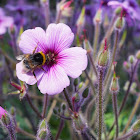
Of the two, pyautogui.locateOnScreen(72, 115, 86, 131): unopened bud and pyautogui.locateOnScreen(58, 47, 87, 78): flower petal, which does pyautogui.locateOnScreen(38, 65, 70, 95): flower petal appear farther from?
pyautogui.locateOnScreen(72, 115, 86, 131): unopened bud

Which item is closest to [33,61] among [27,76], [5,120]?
[27,76]

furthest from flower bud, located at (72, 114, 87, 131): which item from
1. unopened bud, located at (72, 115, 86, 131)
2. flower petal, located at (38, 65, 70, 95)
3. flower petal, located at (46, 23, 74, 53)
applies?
flower petal, located at (46, 23, 74, 53)

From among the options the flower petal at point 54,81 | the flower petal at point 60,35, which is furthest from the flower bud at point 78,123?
the flower petal at point 60,35

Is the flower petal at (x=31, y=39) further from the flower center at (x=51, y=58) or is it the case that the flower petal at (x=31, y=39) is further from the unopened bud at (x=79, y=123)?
the unopened bud at (x=79, y=123)

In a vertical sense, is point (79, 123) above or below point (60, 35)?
below

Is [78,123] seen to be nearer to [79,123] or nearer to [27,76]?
[79,123]

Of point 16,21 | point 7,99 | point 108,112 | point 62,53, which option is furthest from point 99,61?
point 16,21
